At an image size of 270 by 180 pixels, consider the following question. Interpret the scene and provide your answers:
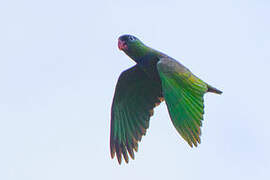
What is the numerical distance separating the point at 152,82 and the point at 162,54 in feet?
2.31

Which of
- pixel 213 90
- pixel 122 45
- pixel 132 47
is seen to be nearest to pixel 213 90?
pixel 213 90

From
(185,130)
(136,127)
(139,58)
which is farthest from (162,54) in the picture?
(185,130)

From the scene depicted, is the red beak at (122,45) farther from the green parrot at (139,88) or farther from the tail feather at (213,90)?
the tail feather at (213,90)

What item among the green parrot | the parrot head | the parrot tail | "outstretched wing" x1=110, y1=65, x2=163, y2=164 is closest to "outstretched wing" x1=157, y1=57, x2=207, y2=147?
the green parrot

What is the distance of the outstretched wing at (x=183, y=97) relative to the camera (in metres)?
10.8

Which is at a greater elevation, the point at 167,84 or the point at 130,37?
the point at 130,37

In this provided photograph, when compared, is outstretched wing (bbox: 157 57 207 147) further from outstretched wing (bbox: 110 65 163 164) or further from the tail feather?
outstretched wing (bbox: 110 65 163 164)

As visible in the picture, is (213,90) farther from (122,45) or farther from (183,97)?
(122,45)

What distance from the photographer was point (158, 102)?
43.5 ft

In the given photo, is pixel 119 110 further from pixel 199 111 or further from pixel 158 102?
pixel 199 111

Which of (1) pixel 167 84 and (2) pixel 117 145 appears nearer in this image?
(1) pixel 167 84

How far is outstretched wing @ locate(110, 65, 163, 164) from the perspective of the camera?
43.2 feet

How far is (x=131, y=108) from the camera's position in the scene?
43.7 ft

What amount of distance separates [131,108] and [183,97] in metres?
2.19
